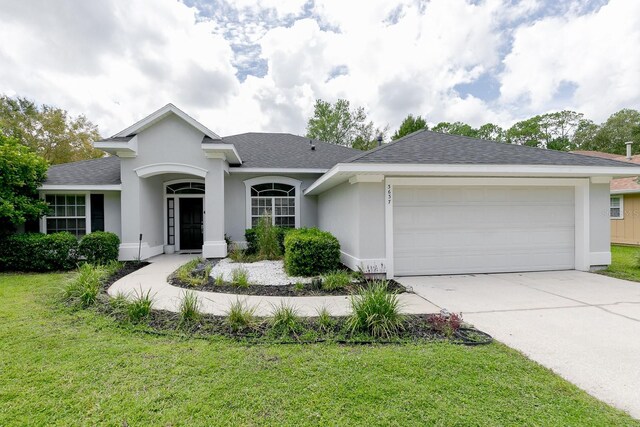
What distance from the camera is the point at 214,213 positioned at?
9898 mm

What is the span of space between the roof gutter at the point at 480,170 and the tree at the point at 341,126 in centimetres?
2720

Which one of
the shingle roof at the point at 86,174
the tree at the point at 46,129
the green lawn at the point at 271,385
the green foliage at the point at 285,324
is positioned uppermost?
the tree at the point at 46,129

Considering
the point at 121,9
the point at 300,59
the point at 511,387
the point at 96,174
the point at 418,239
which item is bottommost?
the point at 511,387

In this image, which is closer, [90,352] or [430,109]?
[90,352]

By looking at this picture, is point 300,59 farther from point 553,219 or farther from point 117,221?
point 553,219

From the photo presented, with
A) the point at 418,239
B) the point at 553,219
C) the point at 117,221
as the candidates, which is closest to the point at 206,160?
the point at 117,221

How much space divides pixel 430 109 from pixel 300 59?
46.8ft

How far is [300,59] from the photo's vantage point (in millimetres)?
16422

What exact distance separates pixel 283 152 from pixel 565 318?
1136 cm

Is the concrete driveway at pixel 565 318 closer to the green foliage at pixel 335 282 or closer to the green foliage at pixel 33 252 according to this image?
the green foliage at pixel 335 282

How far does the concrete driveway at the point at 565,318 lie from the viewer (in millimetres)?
2932

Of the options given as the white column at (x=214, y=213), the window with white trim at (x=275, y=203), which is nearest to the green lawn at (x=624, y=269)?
the window with white trim at (x=275, y=203)

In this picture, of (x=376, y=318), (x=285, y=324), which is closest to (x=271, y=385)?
(x=285, y=324)

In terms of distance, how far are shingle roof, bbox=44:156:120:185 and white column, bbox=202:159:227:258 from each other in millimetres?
3252
